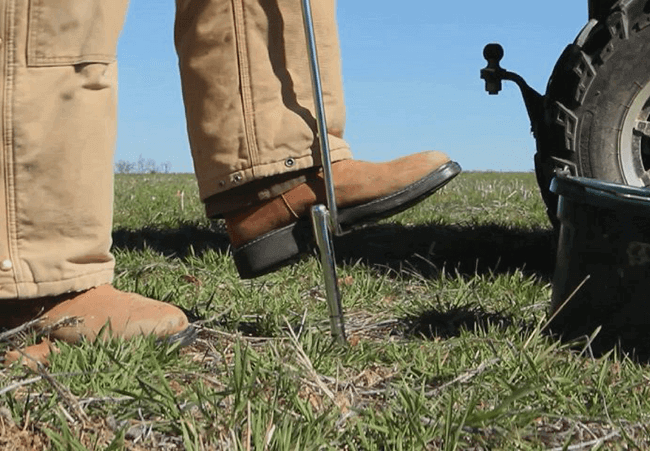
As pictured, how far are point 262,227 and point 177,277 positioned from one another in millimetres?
1189

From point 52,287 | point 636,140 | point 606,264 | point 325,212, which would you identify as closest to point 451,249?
point 636,140

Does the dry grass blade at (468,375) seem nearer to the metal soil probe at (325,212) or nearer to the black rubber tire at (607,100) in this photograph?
the metal soil probe at (325,212)

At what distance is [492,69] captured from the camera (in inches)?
183

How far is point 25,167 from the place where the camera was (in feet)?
7.57

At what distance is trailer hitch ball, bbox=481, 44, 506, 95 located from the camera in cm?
466

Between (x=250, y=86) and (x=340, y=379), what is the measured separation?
0.90 meters

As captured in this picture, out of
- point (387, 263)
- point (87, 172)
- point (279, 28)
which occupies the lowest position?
point (387, 263)

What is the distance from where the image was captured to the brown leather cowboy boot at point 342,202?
2703 millimetres

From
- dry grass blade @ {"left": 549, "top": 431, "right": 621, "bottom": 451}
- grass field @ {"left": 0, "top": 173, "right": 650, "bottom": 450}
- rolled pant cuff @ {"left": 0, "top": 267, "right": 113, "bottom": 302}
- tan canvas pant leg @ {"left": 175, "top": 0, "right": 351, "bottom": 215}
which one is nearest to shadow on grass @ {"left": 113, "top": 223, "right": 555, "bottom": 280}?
grass field @ {"left": 0, "top": 173, "right": 650, "bottom": 450}

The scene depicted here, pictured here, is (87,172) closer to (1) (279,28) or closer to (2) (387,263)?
(1) (279,28)

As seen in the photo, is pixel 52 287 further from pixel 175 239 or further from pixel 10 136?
pixel 175 239

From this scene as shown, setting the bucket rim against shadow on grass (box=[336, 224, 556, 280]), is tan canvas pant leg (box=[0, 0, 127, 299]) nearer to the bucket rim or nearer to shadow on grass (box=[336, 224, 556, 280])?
the bucket rim

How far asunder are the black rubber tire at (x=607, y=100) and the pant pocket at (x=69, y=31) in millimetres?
2147

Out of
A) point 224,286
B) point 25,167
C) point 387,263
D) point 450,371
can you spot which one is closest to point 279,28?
point 25,167
